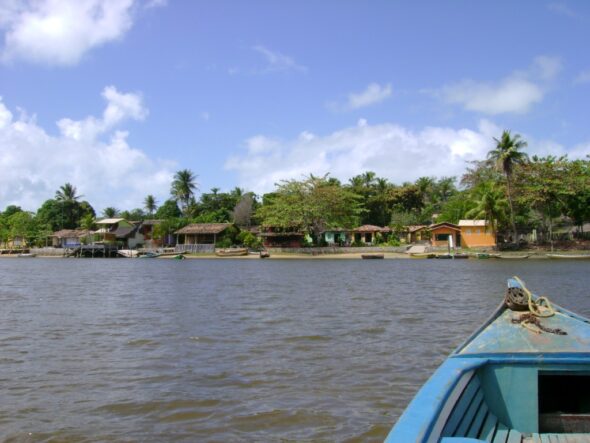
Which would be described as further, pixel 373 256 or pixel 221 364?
pixel 373 256

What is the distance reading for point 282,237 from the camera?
61.1 m

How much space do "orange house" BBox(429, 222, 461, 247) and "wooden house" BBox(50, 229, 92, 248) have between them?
46931mm

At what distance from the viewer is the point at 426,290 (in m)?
21.4

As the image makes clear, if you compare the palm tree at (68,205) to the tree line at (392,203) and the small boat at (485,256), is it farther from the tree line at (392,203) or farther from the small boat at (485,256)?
the small boat at (485,256)

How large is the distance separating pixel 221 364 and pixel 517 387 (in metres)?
5.47

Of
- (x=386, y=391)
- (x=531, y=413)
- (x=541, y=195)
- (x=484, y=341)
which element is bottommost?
(x=386, y=391)

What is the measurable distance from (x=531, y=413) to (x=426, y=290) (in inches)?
683

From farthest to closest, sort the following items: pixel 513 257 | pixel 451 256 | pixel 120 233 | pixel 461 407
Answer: pixel 120 233
pixel 451 256
pixel 513 257
pixel 461 407

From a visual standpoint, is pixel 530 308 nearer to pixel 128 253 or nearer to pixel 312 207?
pixel 312 207

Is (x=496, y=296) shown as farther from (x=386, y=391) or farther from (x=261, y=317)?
(x=386, y=391)

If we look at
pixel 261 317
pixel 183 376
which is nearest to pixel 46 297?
pixel 261 317

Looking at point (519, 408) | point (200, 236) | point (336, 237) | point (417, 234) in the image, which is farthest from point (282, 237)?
point (519, 408)

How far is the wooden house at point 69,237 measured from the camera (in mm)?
73062

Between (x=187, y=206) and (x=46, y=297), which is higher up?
(x=187, y=206)
